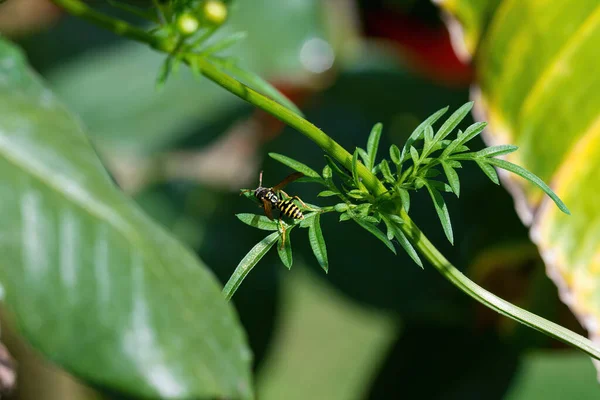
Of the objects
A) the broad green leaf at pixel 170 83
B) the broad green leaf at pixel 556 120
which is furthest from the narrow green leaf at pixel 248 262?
the broad green leaf at pixel 170 83

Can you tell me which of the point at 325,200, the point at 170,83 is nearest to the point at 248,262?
the point at 325,200

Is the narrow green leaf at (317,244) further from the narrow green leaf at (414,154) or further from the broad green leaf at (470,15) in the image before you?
the broad green leaf at (470,15)

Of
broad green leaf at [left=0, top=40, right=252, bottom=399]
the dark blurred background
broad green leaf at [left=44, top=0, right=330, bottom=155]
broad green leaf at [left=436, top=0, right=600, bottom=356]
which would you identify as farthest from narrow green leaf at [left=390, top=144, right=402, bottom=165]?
broad green leaf at [left=44, top=0, right=330, bottom=155]

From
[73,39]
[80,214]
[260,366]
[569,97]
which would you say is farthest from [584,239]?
[73,39]

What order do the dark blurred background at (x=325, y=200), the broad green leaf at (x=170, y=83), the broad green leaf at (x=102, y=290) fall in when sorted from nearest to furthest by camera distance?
the broad green leaf at (x=102, y=290)
the dark blurred background at (x=325, y=200)
the broad green leaf at (x=170, y=83)

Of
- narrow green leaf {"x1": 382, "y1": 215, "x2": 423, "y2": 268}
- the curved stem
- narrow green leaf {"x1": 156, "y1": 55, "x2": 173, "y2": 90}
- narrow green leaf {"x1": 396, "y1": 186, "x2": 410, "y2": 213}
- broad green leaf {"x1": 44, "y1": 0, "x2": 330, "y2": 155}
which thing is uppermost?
broad green leaf {"x1": 44, "y1": 0, "x2": 330, "y2": 155}

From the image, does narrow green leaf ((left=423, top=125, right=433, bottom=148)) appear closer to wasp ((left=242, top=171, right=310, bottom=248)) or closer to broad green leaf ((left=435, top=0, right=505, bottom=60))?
wasp ((left=242, top=171, right=310, bottom=248))
